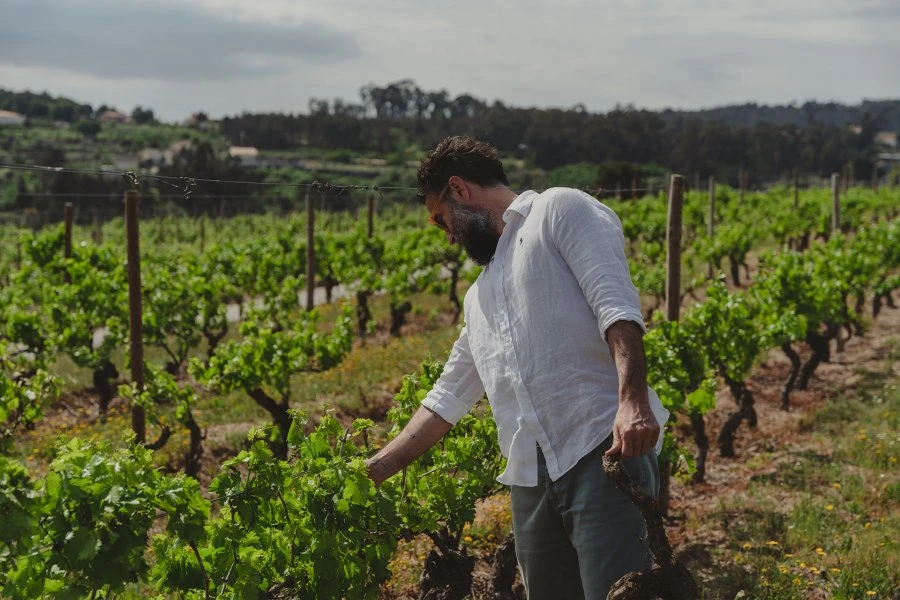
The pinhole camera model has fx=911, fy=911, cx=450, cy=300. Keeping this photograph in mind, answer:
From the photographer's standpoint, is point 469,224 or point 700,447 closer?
point 469,224

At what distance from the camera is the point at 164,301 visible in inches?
447

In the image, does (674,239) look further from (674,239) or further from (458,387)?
(458,387)

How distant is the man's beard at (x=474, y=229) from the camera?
288 centimetres

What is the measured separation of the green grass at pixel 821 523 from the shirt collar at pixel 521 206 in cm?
259

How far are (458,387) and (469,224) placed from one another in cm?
60

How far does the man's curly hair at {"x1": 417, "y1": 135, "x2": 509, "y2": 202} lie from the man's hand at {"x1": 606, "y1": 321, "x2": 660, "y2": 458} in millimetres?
705

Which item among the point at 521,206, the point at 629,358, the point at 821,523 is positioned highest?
the point at 521,206

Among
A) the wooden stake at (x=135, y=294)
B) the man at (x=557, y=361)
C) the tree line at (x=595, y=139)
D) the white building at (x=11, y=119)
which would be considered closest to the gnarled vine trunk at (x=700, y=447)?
the wooden stake at (x=135, y=294)

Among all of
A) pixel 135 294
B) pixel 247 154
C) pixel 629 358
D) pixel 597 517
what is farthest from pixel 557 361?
pixel 247 154

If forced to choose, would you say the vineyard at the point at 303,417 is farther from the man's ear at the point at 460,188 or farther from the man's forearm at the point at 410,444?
the man's ear at the point at 460,188

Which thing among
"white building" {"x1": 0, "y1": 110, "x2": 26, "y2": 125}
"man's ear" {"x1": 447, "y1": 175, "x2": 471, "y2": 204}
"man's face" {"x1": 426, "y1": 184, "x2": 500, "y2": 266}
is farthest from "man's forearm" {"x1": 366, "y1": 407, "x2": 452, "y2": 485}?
"white building" {"x1": 0, "y1": 110, "x2": 26, "y2": 125}

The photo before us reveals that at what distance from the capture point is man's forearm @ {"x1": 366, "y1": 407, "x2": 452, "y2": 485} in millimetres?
3156

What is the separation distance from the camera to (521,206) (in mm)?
2779

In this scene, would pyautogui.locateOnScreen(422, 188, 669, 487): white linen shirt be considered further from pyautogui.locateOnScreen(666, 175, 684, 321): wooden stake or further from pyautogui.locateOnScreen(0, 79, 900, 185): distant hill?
pyautogui.locateOnScreen(0, 79, 900, 185): distant hill
